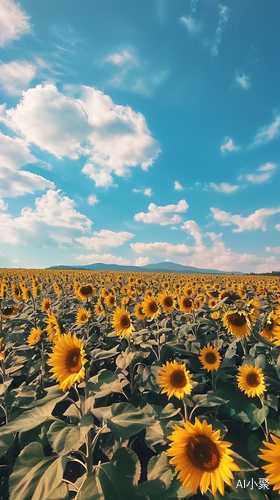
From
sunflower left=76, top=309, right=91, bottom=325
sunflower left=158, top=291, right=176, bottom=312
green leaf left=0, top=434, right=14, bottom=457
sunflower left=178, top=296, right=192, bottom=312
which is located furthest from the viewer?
sunflower left=178, top=296, right=192, bottom=312

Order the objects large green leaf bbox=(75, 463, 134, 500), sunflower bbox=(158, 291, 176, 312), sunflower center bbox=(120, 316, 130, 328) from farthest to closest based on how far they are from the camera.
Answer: sunflower bbox=(158, 291, 176, 312) < sunflower center bbox=(120, 316, 130, 328) < large green leaf bbox=(75, 463, 134, 500)

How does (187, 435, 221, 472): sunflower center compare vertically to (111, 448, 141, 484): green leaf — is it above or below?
above

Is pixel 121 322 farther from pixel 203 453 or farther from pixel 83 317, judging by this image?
pixel 203 453

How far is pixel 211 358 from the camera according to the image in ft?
13.0

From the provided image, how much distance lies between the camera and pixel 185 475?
205 centimetres

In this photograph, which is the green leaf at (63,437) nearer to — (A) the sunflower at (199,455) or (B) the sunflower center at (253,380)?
(A) the sunflower at (199,455)

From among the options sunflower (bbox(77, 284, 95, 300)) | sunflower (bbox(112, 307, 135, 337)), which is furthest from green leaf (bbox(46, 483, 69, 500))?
sunflower (bbox(77, 284, 95, 300))

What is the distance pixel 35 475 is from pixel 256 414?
251 centimetres

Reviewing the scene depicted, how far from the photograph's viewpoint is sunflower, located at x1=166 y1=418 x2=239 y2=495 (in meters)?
1.96

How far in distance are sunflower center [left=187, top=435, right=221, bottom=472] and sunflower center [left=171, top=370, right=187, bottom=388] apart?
0.96 m

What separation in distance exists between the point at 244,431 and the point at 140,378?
1.62 m

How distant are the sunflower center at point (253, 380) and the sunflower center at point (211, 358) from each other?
0.76 meters

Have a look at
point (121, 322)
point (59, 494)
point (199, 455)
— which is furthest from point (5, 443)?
point (121, 322)

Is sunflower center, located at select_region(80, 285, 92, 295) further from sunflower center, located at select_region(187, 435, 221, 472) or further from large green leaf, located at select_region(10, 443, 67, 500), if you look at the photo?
sunflower center, located at select_region(187, 435, 221, 472)
